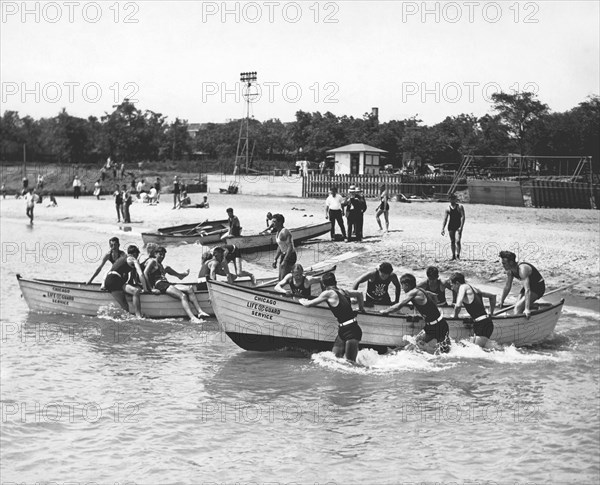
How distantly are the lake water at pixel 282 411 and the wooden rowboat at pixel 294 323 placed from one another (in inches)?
12.3

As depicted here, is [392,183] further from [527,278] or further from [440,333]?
[440,333]

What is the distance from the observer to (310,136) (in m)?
70.2

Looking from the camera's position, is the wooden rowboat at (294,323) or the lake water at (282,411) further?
the wooden rowboat at (294,323)

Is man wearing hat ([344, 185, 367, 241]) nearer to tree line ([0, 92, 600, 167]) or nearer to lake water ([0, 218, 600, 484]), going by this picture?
lake water ([0, 218, 600, 484])

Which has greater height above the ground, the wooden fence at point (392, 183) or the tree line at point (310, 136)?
the tree line at point (310, 136)

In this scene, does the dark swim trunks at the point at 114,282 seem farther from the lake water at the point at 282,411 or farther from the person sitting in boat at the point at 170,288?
the lake water at the point at 282,411

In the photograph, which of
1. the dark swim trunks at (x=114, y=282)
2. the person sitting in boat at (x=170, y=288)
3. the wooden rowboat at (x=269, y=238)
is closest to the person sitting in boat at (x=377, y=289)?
the person sitting in boat at (x=170, y=288)

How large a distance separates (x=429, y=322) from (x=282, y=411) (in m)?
3.36

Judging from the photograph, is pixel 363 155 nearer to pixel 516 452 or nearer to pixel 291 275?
pixel 291 275

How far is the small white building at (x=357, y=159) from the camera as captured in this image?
50656 millimetres

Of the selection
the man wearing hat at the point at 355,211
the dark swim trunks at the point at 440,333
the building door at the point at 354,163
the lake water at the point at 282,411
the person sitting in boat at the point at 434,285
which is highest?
the building door at the point at 354,163

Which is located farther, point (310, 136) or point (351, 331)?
point (310, 136)

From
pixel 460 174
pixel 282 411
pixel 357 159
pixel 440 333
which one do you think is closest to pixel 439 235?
pixel 440 333

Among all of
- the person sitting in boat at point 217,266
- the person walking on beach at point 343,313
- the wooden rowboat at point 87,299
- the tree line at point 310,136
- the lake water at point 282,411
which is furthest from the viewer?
the tree line at point 310,136
